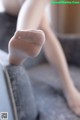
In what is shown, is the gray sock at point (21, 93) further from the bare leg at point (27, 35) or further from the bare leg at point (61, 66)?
the bare leg at point (61, 66)

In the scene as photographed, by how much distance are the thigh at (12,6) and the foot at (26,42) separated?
26cm

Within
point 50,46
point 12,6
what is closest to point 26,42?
point 50,46

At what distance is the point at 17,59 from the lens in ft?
1.86

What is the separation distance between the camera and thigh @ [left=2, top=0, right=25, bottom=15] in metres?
0.80

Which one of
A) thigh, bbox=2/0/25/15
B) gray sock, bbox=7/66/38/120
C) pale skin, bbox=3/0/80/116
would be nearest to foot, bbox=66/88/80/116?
pale skin, bbox=3/0/80/116

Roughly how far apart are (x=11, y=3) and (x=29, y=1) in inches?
8.0

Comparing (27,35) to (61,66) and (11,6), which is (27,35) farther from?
(11,6)

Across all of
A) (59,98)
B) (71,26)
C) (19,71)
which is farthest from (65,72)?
(71,26)

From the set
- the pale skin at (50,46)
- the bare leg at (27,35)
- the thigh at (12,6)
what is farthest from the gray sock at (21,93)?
the thigh at (12,6)

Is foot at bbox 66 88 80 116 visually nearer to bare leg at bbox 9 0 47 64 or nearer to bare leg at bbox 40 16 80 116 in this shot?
bare leg at bbox 40 16 80 116

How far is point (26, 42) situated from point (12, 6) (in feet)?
1.26

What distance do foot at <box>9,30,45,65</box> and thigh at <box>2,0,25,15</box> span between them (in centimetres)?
26

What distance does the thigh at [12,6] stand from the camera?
798 mm

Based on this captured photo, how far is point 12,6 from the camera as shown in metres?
0.87
